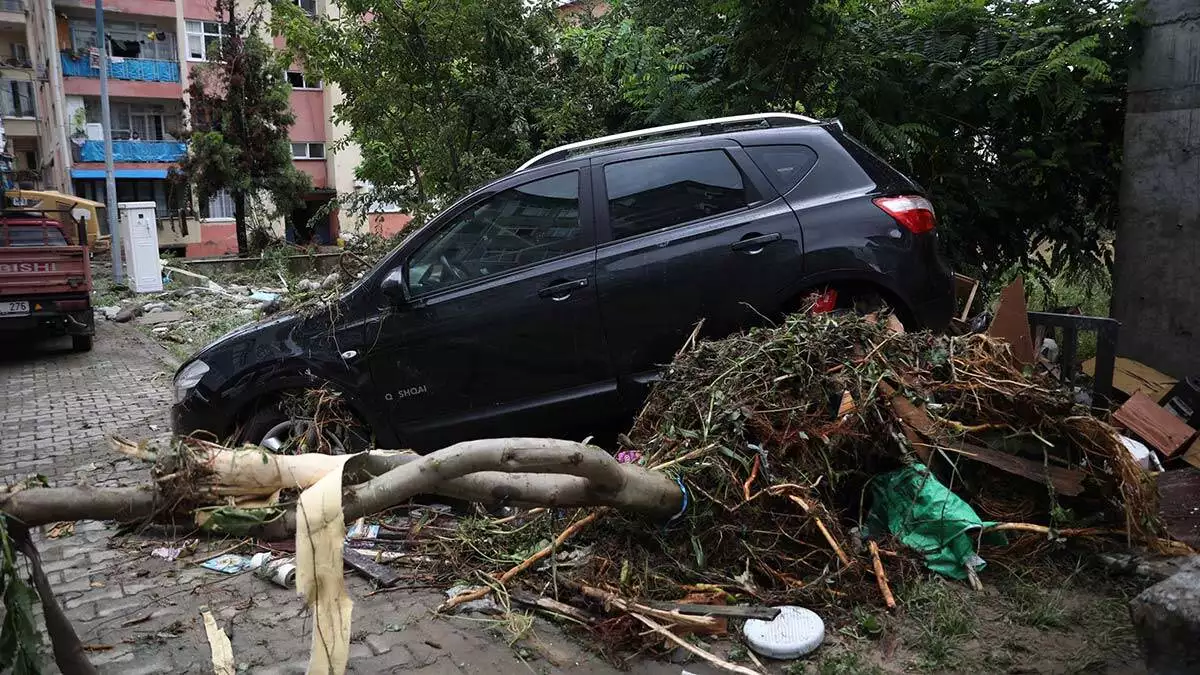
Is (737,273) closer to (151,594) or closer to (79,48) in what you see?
(151,594)

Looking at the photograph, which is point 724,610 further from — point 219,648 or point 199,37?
point 199,37

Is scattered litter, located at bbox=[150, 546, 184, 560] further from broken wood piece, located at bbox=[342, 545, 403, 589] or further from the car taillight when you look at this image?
the car taillight

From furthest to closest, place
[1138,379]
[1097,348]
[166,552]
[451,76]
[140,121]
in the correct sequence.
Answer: [140,121] < [451,76] < [1138,379] < [1097,348] < [166,552]

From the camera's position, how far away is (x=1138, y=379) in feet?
20.5


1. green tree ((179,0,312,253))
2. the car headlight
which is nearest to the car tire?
the car headlight

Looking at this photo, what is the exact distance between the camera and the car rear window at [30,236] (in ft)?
37.4

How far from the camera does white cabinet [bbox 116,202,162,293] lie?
17.6 m

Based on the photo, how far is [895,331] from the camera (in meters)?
4.38

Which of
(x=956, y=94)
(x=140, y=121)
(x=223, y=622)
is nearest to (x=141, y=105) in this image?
(x=140, y=121)

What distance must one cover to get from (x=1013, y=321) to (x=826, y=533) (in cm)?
255

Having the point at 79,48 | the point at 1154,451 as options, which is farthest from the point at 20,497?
the point at 79,48

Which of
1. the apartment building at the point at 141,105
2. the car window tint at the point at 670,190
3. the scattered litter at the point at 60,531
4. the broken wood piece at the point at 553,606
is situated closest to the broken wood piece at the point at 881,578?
the broken wood piece at the point at 553,606

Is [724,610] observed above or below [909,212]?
below

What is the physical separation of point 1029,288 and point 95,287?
727 inches
